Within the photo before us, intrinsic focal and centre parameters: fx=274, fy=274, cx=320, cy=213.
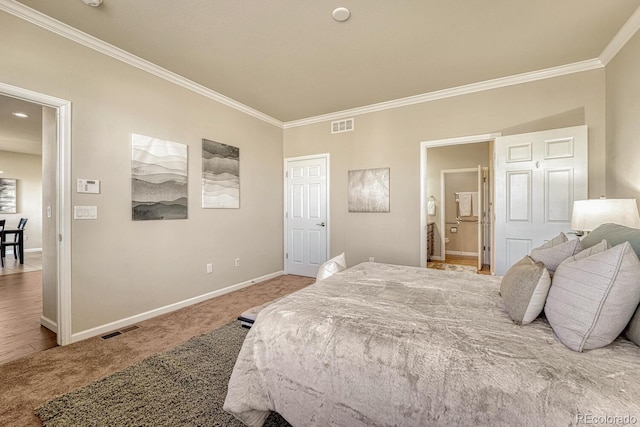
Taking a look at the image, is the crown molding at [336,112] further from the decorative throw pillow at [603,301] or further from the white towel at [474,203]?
the white towel at [474,203]

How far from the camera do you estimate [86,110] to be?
252 cm

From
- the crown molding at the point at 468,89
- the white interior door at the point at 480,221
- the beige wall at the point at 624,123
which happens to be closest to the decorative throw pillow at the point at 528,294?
the beige wall at the point at 624,123

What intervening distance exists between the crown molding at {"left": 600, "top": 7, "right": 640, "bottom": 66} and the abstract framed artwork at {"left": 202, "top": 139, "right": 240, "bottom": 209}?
426cm

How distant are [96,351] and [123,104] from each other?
7.56ft

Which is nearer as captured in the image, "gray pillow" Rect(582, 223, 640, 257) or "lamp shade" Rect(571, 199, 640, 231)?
"gray pillow" Rect(582, 223, 640, 257)

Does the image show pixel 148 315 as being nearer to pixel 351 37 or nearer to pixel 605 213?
pixel 351 37

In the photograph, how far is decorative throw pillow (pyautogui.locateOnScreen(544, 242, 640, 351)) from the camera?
3.28 ft

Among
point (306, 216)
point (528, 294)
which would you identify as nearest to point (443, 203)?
point (306, 216)

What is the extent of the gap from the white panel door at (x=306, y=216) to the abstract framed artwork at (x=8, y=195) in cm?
750

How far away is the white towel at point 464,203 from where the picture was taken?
21.1 ft

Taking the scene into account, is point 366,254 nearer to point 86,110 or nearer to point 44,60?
point 86,110

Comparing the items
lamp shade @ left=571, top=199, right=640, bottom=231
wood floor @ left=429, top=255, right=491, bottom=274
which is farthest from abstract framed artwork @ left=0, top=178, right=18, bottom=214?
lamp shade @ left=571, top=199, right=640, bottom=231

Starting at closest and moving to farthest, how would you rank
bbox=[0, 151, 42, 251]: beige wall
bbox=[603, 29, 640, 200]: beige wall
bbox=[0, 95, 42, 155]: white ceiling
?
bbox=[603, 29, 640, 200]: beige wall
bbox=[0, 95, 42, 155]: white ceiling
bbox=[0, 151, 42, 251]: beige wall

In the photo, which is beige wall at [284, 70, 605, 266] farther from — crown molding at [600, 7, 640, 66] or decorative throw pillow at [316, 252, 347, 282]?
decorative throw pillow at [316, 252, 347, 282]
